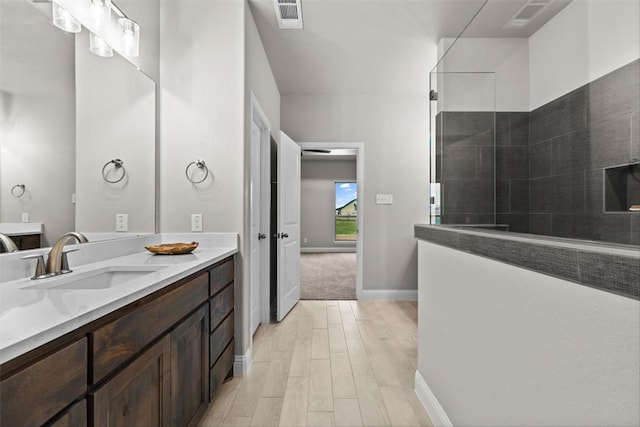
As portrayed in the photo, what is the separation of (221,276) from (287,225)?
162 cm

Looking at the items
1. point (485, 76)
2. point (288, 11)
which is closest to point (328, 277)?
point (288, 11)

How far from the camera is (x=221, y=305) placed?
190cm

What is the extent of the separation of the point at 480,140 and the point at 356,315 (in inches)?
96.4

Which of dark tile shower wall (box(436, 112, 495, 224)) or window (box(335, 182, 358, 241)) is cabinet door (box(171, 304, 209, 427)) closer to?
dark tile shower wall (box(436, 112, 495, 224))

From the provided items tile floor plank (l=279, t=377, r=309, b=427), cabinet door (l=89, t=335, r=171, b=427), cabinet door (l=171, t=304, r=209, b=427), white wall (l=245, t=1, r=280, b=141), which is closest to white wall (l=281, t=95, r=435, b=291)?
white wall (l=245, t=1, r=280, b=141)

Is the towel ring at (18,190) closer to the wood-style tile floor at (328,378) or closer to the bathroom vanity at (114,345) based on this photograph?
the bathroom vanity at (114,345)

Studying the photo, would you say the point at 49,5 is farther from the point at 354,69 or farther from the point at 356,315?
the point at 356,315

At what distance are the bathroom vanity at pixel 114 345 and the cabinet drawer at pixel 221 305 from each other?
1 cm

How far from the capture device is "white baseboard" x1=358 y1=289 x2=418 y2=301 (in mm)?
4066

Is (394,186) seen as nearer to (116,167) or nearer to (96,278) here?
(116,167)

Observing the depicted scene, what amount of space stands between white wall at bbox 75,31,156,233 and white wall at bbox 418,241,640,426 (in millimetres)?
1817

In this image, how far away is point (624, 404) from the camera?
625mm

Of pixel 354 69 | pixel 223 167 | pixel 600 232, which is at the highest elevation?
pixel 354 69

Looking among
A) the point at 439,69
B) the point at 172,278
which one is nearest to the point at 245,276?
the point at 172,278
